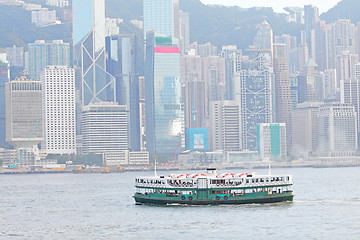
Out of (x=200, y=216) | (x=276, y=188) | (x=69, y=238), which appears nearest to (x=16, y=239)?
(x=69, y=238)

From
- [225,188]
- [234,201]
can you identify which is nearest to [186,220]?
[225,188]

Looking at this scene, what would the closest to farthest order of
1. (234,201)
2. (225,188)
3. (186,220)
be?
(186,220)
(225,188)
(234,201)

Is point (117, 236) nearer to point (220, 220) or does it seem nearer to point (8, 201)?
point (220, 220)

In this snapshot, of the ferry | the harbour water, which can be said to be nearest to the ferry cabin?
the ferry

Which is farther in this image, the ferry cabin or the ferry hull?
the ferry hull

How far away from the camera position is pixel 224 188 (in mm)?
103875

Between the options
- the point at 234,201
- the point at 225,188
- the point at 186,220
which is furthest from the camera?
the point at 234,201

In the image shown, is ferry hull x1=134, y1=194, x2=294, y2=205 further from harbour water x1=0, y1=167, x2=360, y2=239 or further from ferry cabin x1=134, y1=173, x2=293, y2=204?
harbour water x1=0, y1=167, x2=360, y2=239

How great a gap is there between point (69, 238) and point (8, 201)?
175ft

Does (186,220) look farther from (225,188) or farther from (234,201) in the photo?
(234,201)

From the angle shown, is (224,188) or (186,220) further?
(224,188)

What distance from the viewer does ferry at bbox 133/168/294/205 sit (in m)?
104

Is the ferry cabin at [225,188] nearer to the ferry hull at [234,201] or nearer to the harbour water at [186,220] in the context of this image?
the ferry hull at [234,201]

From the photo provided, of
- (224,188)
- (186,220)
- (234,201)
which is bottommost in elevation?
(186,220)
